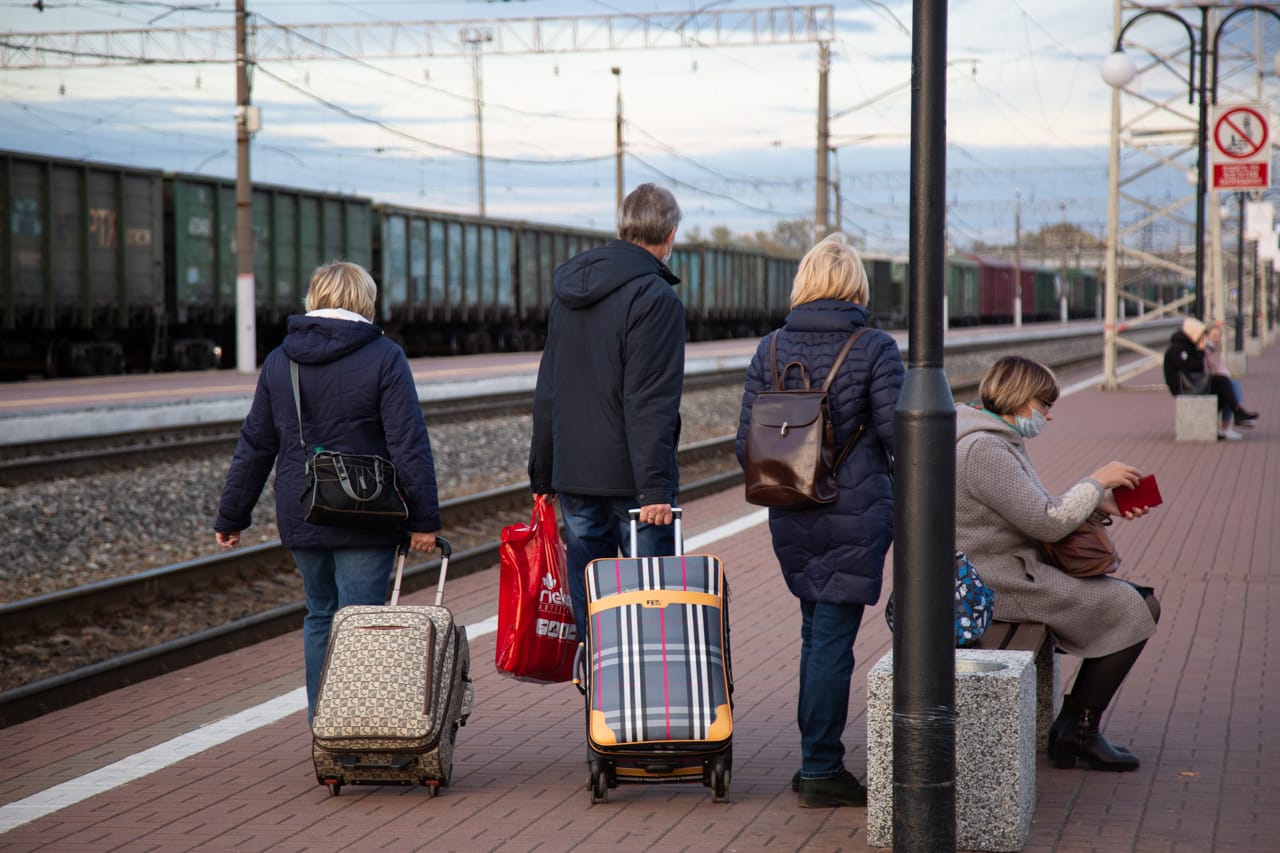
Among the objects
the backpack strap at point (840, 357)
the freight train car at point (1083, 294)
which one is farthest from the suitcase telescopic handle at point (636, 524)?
the freight train car at point (1083, 294)

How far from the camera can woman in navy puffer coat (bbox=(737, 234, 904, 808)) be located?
15.2ft

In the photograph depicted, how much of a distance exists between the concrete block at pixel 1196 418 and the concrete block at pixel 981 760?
44.6 ft

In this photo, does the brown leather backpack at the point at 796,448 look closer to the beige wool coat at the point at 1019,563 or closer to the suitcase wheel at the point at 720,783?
the beige wool coat at the point at 1019,563

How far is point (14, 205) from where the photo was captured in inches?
904

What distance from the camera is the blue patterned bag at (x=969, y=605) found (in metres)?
4.75

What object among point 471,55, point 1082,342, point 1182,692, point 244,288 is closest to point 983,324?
point 1082,342

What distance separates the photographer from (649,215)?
4875 mm

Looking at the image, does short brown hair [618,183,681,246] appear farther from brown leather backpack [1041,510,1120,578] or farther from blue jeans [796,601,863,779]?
brown leather backpack [1041,510,1120,578]

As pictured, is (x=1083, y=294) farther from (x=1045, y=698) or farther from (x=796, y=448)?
(x=796, y=448)

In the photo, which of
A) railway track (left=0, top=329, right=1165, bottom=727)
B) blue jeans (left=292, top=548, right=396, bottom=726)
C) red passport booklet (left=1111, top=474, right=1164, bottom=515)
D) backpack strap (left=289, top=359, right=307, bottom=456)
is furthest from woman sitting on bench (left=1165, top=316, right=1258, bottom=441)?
backpack strap (left=289, top=359, right=307, bottom=456)

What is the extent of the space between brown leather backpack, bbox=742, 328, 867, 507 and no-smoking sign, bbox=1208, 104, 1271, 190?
1328cm

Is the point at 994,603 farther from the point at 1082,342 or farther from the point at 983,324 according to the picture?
the point at 983,324

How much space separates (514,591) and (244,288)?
22848mm

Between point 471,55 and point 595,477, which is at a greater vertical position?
point 471,55
